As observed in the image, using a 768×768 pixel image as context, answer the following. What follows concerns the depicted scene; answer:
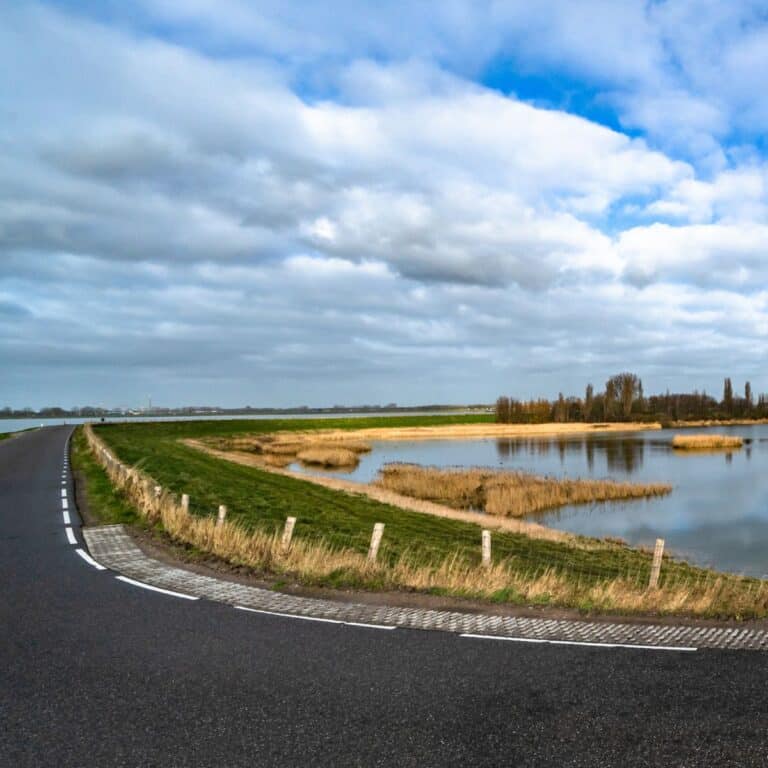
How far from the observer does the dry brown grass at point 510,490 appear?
34125 millimetres

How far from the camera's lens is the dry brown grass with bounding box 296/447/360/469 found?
193 ft

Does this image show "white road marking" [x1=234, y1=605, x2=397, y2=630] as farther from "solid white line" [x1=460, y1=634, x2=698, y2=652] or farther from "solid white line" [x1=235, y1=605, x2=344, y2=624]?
"solid white line" [x1=460, y1=634, x2=698, y2=652]

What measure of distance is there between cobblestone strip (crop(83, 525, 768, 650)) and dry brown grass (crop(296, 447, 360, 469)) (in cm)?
4507

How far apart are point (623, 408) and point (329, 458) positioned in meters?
101

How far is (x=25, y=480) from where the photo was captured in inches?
1228

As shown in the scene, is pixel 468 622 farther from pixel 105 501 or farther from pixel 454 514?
pixel 454 514

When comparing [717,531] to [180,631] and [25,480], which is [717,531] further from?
[25,480]

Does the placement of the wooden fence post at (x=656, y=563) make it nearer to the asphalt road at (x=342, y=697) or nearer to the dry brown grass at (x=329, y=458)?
the asphalt road at (x=342, y=697)

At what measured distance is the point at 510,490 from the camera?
36062mm

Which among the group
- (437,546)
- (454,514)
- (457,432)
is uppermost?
(437,546)

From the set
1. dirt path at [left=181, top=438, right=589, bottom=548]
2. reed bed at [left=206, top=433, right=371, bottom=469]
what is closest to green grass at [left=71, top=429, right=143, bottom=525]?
dirt path at [left=181, top=438, right=589, bottom=548]

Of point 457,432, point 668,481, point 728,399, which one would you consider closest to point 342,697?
point 668,481

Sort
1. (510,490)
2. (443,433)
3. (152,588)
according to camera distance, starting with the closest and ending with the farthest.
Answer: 1. (152,588)
2. (510,490)
3. (443,433)

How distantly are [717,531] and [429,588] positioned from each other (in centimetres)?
1888
